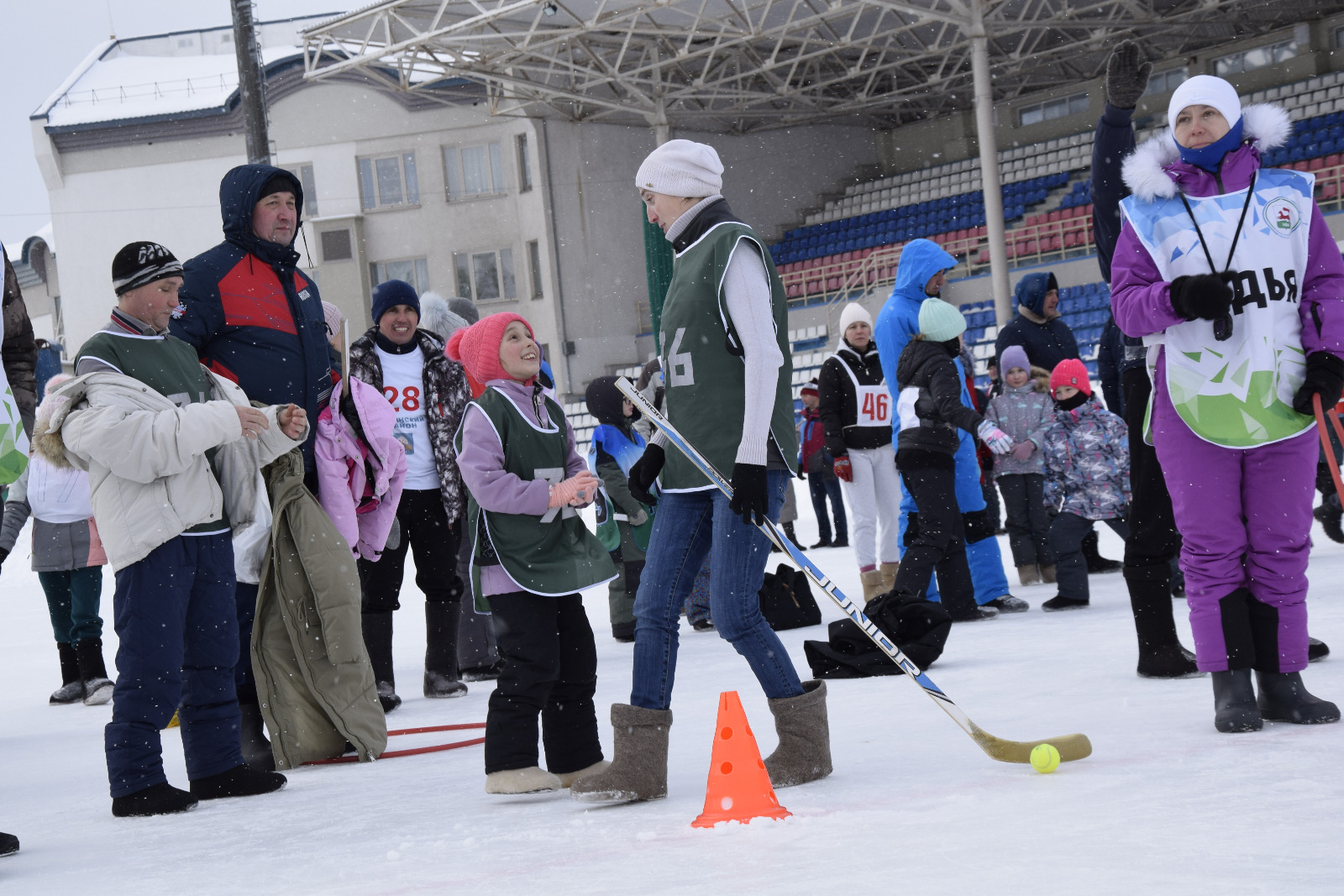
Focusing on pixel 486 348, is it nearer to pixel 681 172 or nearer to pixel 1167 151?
pixel 681 172

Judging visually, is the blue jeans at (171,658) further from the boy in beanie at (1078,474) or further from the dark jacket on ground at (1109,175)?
the boy in beanie at (1078,474)

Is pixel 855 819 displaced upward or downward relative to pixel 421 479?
downward

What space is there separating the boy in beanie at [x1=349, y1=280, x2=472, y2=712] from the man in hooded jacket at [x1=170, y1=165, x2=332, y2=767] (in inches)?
36.8

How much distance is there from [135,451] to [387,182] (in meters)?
28.1

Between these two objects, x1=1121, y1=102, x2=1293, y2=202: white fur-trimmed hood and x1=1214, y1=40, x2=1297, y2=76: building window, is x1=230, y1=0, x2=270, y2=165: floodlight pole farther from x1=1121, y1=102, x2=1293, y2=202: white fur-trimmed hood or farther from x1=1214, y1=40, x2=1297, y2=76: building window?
x1=1214, y1=40, x2=1297, y2=76: building window

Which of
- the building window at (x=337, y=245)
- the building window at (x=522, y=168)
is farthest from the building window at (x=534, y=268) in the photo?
the building window at (x=337, y=245)

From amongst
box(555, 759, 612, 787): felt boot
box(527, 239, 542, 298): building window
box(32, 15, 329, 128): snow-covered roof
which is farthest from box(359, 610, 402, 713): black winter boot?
box(32, 15, 329, 128): snow-covered roof

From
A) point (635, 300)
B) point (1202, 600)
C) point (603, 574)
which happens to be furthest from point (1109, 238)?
point (635, 300)

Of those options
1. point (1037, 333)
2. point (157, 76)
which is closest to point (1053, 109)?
point (157, 76)

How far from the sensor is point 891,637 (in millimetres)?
4973

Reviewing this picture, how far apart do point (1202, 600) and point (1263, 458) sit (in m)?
0.39

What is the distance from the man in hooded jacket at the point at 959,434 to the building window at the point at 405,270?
82.4 ft

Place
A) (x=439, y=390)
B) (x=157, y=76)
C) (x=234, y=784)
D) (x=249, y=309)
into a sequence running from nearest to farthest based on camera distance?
(x=234, y=784)
(x=249, y=309)
(x=439, y=390)
(x=157, y=76)

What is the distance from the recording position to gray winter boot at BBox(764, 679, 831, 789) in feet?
10.5
